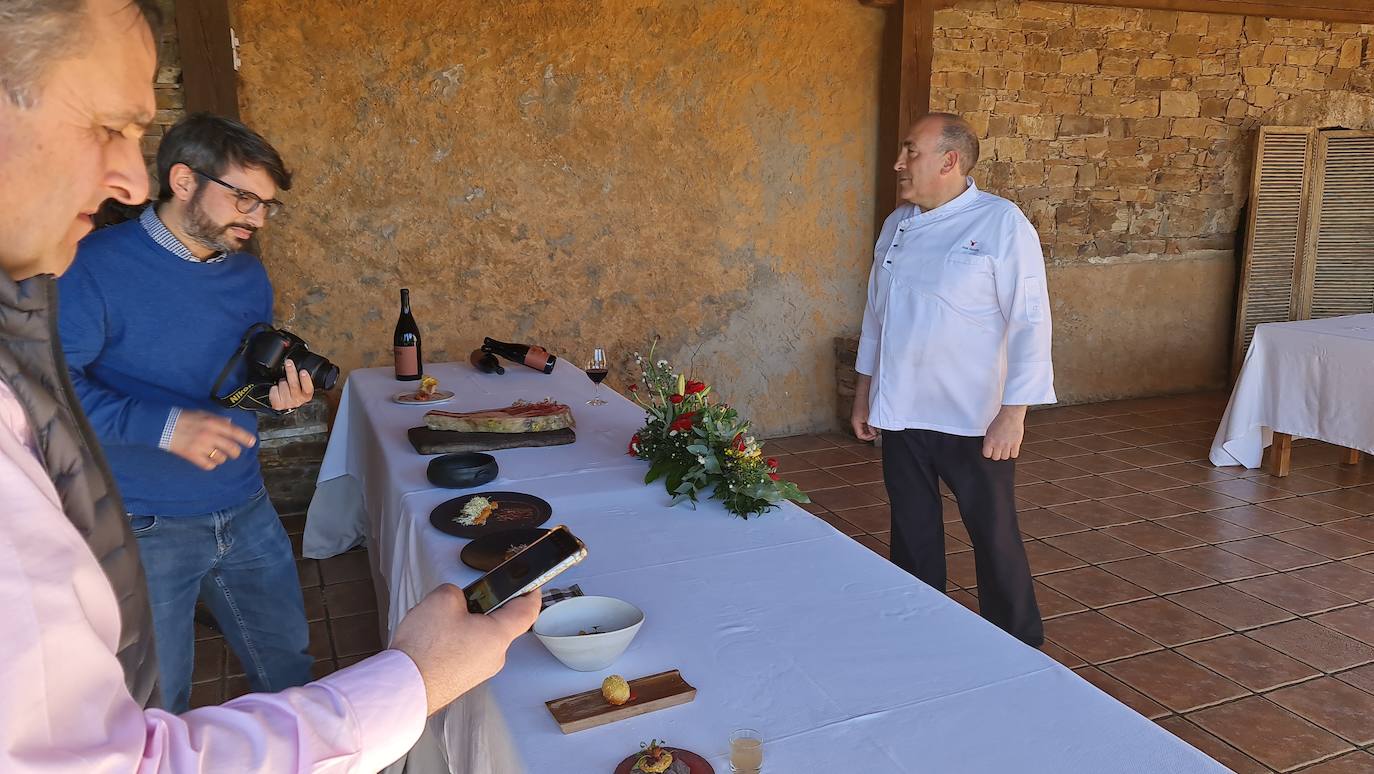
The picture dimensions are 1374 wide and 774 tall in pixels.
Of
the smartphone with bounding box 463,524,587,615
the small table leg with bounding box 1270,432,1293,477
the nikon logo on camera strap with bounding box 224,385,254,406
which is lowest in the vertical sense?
the small table leg with bounding box 1270,432,1293,477

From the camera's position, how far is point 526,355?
4203 millimetres

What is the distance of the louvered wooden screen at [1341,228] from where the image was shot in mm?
7641

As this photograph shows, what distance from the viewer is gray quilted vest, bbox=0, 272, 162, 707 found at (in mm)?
763

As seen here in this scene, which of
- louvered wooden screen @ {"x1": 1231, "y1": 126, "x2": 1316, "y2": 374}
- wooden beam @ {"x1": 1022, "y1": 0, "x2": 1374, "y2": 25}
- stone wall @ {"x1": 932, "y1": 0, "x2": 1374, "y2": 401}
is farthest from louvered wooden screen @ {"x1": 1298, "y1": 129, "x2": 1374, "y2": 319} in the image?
wooden beam @ {"x1": 1022, "y1": 0, "x2": 1374, "y2": 25}

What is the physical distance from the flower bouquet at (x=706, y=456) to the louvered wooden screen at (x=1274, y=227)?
21.8 feet

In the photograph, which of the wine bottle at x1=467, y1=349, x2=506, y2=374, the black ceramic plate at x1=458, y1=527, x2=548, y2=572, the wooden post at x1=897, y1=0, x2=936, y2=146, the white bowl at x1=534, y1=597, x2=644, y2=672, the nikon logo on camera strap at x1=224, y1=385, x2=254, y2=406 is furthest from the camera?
the wooden post at x1=897, y1=0, x2=936, y2=146

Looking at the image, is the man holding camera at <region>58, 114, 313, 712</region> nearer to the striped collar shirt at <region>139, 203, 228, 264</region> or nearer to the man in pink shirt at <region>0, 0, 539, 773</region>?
the striped collar shirt at <region>139, 203, 228, 264</region>

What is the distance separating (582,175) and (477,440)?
3053mm

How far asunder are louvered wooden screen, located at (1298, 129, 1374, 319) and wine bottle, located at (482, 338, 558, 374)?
6680mm

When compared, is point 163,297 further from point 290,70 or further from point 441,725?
point 290,70

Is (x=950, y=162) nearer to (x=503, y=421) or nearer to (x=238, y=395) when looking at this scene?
(x=503, y=421)

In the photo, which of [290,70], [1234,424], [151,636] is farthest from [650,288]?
[151,636]

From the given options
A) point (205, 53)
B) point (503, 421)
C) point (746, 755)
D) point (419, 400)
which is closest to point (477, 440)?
point (503, 421)

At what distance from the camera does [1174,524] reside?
480cm
